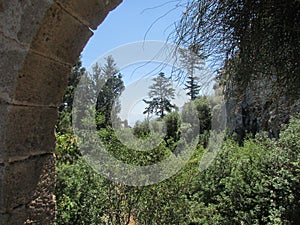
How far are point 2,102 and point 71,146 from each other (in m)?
2.10

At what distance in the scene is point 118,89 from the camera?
3281mm

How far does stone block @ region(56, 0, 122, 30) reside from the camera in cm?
70

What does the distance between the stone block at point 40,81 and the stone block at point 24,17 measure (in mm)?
46

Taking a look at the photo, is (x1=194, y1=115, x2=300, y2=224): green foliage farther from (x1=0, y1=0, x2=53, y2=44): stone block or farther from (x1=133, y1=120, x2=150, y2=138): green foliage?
(x1=0, y1=0, x2=53, y2=44): stone block

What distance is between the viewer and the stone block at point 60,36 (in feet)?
2.14

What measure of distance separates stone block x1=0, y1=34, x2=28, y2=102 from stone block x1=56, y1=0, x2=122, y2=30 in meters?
0.15

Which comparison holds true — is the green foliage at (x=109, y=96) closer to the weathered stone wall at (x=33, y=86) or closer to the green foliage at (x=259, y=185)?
the green foliage at (x=259, y=185)

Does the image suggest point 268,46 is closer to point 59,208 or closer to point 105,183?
point 59,208

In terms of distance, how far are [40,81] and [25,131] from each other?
0.13m

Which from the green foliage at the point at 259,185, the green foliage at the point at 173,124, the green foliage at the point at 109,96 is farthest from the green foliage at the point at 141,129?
the green foliage at the point at 173,124

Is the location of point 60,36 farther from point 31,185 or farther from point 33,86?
point 31,185

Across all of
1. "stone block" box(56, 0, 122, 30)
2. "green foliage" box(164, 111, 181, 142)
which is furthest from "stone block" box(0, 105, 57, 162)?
"green foliage" box(164, 111, 181, 142)

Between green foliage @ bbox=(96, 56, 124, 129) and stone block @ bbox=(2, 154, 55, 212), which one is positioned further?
green foliage @ bbox=(96, 56, 124, 129)

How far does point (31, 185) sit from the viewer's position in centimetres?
73
